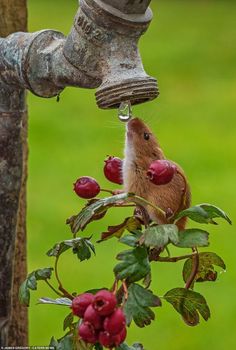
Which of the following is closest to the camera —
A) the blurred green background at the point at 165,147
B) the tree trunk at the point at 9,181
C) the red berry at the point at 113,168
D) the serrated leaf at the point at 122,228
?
the serrated leaf at the point at 122,228

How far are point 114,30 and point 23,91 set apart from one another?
0.27m

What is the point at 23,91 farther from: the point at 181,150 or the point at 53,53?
the point at 181,150

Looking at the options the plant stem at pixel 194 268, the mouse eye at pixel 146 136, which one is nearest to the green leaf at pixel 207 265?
the plant stem at pixel 194 268

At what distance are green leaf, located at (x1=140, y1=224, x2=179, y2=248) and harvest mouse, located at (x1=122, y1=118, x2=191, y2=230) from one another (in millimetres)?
177

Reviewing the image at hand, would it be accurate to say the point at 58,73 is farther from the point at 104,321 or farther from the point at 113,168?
the point at 104,321

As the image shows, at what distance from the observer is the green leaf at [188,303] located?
1.35 metres

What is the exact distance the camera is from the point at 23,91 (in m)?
1.62

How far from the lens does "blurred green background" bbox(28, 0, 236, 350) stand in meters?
3.29

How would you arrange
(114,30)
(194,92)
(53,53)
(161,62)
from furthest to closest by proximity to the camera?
(161,62), (194,92), (53,53), (114,30)

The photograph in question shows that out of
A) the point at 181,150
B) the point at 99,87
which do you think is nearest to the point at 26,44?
the point at 99,87

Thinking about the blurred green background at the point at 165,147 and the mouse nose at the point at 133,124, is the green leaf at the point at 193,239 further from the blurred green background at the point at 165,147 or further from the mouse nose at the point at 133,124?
the blurred green background at the point at 165,147

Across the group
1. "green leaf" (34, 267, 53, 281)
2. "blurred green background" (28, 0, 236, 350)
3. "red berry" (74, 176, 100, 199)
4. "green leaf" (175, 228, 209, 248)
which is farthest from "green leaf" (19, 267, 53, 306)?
"blurred green background" (28, 0, 236, 350)

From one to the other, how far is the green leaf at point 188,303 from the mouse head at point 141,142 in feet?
0.84

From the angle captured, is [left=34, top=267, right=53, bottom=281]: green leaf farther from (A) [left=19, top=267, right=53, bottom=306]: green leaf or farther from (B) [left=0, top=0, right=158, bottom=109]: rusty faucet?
(B) [left=0, top=0, right=158, bottom=109]: rusty faucet
